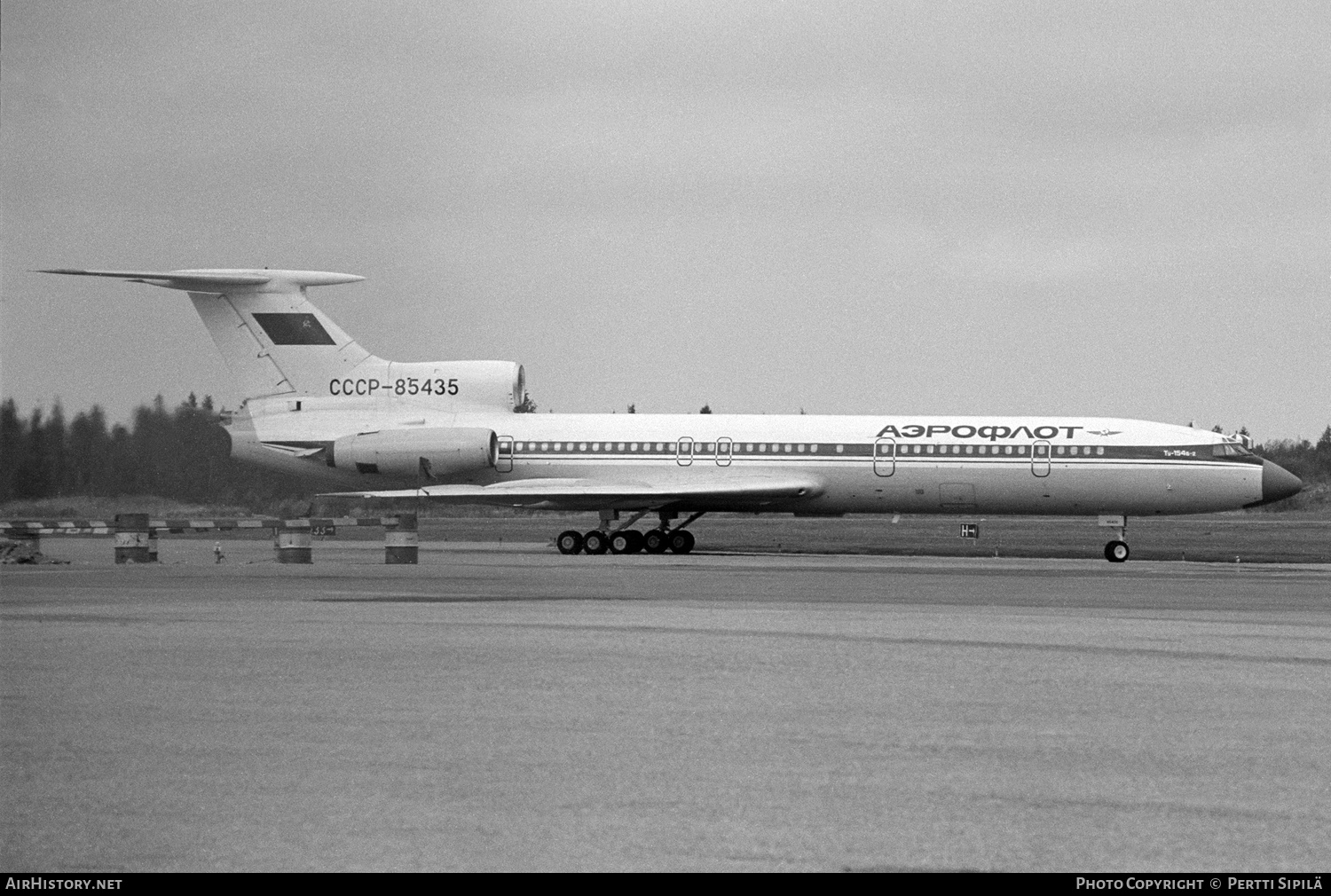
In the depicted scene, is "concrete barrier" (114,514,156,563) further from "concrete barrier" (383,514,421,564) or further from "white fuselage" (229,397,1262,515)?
"white fuselage" (229,397,1262,515)

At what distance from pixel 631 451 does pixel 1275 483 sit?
14753mm

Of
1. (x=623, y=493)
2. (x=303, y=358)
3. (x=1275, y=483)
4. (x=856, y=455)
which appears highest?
(x=303, y=358)

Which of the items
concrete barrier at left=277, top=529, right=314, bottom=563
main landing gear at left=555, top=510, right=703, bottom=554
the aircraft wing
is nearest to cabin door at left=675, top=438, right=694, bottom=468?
the aircraft wing

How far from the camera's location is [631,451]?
130ft

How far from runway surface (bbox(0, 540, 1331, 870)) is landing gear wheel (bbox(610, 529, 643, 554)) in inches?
815

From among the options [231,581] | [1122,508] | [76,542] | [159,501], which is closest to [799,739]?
[231,581]

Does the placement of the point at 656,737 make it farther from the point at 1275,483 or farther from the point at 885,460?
the point at 1275,483

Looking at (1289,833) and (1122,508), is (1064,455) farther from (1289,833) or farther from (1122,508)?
A: (1289,833)

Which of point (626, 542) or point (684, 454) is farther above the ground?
point (684, 454)

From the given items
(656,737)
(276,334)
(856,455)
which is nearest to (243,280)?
(276,334)

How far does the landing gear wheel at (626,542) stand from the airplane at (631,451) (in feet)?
0.14

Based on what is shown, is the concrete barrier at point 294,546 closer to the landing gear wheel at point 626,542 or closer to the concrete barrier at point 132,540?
the concrete barrier at point 132,540

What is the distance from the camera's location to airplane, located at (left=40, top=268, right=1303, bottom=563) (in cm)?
3825
